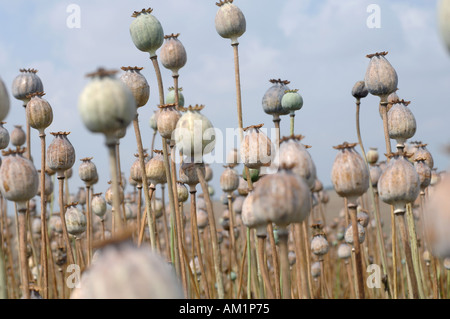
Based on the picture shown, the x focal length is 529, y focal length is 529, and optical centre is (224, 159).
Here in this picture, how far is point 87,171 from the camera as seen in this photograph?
2424 millimetres

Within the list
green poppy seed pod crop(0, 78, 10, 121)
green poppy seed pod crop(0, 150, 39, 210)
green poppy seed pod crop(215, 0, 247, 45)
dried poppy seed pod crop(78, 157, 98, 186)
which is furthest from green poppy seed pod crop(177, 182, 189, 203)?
green poppy seed pod crop(0, 78, 10, 121)

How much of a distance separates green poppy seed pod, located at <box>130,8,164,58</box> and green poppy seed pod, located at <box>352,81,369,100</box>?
3.12 feet

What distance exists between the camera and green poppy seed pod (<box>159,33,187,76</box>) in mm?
2168

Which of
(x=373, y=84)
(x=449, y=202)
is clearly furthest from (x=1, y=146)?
(x=449, y=202)

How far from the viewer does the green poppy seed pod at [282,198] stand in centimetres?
96

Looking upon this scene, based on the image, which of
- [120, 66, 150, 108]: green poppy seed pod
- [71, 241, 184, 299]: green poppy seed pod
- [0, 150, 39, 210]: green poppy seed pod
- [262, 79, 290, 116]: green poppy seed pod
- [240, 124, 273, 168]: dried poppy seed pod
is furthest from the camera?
[262, 79, 290, 116]: green poppy seed pod

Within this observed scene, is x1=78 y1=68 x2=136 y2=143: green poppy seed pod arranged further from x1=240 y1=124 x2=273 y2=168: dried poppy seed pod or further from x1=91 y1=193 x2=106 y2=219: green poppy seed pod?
x1=91 y1=193 x2=106 y2=219: green poppy seed pod

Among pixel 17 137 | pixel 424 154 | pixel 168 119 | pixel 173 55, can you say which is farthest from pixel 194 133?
pixel 17 137

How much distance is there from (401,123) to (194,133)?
0.87 metres

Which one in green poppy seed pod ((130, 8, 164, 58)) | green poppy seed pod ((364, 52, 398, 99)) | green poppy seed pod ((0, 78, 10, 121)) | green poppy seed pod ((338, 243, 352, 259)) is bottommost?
green poppy seed pod ((338, 243, 352, 259))

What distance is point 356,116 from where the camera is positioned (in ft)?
7.82

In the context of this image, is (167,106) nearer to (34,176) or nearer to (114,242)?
(34,176)

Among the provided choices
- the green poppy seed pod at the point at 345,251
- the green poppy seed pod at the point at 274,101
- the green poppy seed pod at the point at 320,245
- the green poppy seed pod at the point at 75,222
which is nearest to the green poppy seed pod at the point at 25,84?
the green poppy seed pod at the point at 75,222
